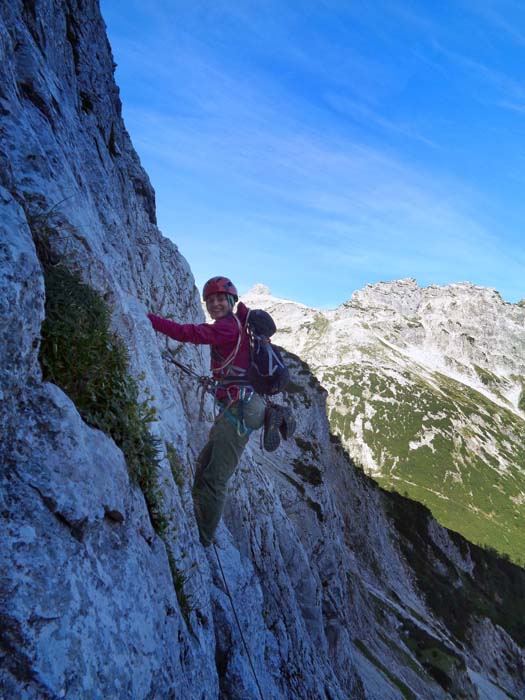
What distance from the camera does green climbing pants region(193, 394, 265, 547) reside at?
9.73 metres

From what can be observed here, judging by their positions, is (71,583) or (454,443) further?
(454,443)

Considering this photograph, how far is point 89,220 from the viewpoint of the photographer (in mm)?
Answer: 8820

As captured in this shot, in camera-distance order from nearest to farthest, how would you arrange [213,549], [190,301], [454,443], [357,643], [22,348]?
[22,348] → [213,549] → [190,301] → [357,643] → [454,443]

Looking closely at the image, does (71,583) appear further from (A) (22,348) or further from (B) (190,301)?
(B) (190,301)

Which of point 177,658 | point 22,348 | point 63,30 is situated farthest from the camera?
point 63,30

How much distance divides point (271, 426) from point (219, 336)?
289 cm

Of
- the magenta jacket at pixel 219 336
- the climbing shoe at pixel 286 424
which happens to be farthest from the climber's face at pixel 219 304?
the climbing shoe at pixel 286 424

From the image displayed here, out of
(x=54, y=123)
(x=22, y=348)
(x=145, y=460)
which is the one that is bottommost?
(x=145, y=460)

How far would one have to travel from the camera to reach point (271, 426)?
10727 mm

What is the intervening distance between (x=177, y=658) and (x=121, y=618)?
1804mm

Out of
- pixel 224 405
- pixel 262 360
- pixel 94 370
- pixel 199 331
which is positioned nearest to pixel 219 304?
pixel 199 331

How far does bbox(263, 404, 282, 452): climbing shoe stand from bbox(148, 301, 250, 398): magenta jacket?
58.2 inches

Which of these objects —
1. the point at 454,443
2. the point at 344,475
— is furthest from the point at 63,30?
the point at 454,443

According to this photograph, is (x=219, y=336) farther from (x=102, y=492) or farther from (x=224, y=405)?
(x=102, y=492)
